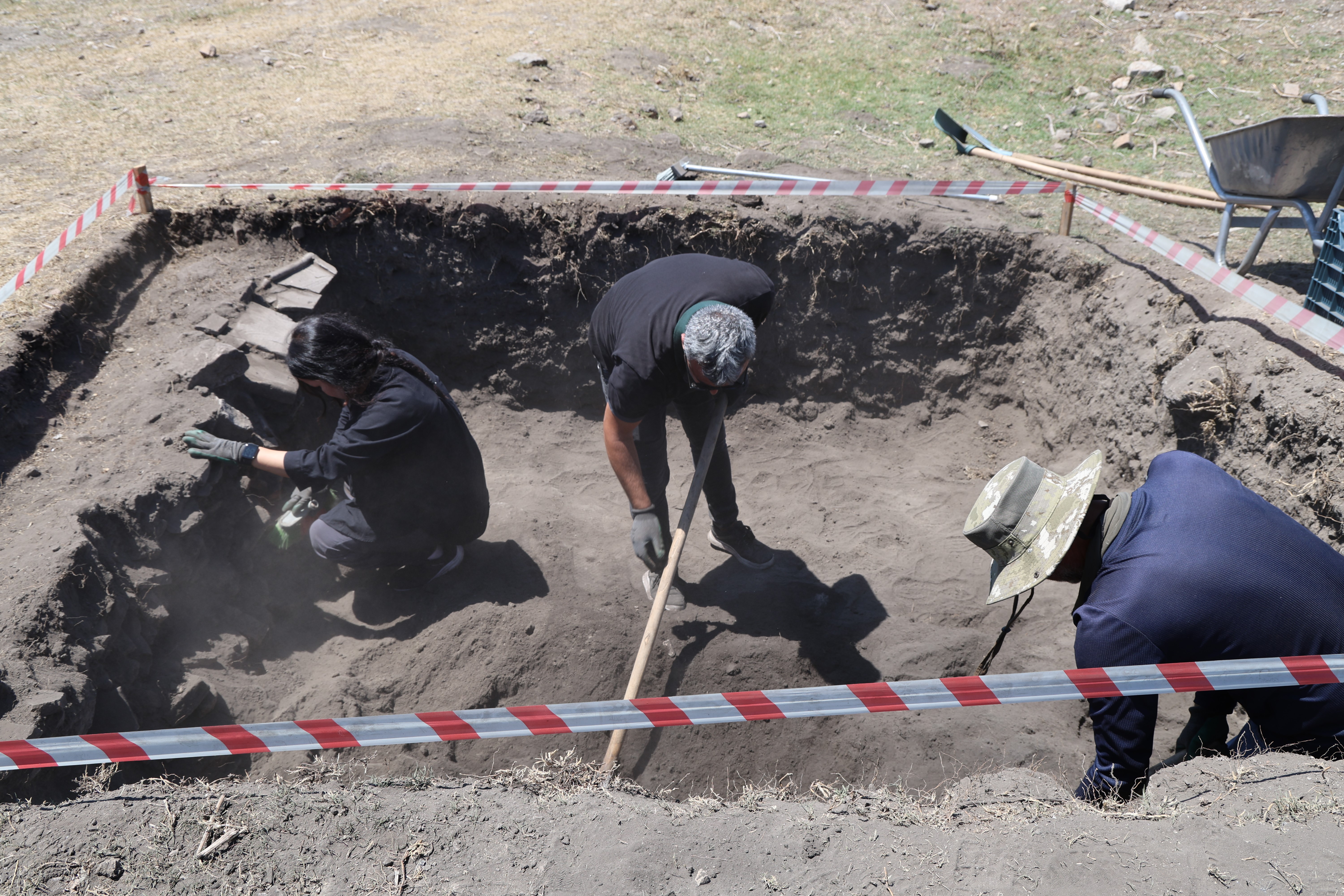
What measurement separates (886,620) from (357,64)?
8.36 m

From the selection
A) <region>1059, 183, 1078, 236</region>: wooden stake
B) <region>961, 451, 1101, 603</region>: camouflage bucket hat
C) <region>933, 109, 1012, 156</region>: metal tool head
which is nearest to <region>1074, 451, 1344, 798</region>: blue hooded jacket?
<region>961, 451, 1101, 603</region>: camouflage bucket hat

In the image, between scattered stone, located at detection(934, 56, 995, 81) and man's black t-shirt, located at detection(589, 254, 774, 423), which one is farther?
scattered stone, located at detection(934, 56, 995, 81)

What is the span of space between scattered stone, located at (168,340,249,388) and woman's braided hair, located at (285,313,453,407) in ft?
4.02

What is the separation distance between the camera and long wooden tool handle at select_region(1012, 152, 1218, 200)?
17.8ft

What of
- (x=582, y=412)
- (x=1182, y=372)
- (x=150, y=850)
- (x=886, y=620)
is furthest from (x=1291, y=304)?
(x=150, y=850)

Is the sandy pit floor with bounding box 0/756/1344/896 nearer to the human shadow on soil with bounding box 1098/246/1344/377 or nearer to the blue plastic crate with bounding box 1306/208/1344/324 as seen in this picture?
the human shadow on soil with bounding box 1098/246/1344/377

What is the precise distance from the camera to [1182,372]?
13.9ft

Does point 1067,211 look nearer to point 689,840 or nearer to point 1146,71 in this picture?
point 1146,71

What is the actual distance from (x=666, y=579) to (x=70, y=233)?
195 inches

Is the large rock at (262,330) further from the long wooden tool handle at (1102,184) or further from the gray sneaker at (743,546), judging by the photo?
the long wooden tool handle at (1102,184)

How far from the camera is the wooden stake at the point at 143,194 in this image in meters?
5.31

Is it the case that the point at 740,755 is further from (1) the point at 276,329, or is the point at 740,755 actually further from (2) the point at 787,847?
(1) the point at 276,329

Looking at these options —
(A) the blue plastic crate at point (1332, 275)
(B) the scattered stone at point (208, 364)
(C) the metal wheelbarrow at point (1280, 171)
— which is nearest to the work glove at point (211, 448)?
(B) the scattered stone at point (208, 364)

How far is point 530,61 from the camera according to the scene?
8281 millimetres
